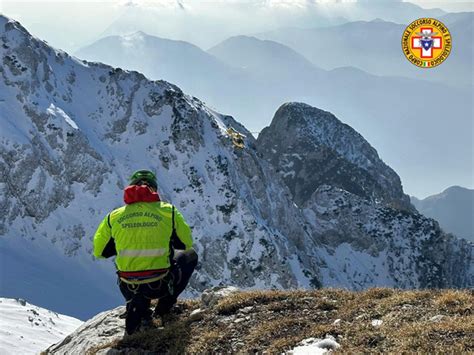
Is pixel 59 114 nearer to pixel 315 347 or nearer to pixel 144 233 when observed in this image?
pixel 144 233

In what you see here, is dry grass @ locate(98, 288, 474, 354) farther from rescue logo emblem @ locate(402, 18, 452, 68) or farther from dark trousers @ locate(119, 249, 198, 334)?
rescue logo emblem @ locate(402, 18, 452, 68)

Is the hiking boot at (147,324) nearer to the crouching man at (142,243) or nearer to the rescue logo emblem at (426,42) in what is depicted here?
the crouching man at (142,243)

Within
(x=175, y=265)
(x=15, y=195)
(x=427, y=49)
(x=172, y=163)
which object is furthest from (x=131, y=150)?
(x=175, y=265)

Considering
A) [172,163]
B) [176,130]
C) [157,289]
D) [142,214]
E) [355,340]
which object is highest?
[176,130]

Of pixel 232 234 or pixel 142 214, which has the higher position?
pixel 232 234

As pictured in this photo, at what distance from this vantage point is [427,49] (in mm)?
38844

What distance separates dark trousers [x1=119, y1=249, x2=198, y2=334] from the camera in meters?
9.92

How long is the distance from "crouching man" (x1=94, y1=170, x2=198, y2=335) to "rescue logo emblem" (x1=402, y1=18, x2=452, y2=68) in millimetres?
27791

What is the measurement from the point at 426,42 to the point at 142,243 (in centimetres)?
3552

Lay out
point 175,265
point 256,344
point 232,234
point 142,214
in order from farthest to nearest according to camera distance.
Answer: point 232,234 < point 175,265 < point 142,214 < point 256,344

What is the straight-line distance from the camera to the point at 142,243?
9.51m

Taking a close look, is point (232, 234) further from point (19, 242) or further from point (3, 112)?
point (3, 112)

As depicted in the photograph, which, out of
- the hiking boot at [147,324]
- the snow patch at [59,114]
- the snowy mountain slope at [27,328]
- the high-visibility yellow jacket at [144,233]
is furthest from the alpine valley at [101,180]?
the high-visibility yellow jacket at [144,233]

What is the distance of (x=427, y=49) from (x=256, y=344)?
117 ft
